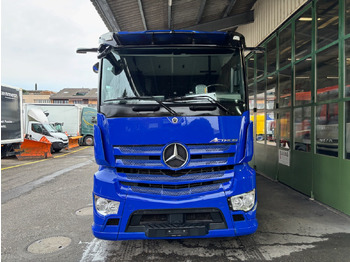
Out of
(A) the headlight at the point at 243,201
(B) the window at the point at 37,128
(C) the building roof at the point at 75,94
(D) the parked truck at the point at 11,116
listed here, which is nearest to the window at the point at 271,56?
(A) the headlight at the point at 243,201

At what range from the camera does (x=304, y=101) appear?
222 inches

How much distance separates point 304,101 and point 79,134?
1875cm

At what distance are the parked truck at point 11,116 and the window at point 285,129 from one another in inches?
444

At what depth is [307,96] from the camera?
18.1 feet

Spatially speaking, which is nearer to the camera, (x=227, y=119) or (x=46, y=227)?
(x=227, y=119)

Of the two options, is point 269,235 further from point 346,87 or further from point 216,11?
point 216,11

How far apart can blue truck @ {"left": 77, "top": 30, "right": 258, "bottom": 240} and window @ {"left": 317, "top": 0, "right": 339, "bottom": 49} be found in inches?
104

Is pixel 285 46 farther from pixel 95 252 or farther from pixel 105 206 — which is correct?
pixel 95 252

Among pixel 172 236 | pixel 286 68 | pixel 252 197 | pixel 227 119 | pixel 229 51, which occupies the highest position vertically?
pixel 286 68

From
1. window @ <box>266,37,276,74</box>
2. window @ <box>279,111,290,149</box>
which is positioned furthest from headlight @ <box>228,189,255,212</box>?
window @ <box>266,37,276,74</box>

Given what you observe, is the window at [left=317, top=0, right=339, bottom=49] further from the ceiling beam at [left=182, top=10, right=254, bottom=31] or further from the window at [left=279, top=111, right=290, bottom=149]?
the ceiling beam at [left=182, top=10, right=254, bottom=31]

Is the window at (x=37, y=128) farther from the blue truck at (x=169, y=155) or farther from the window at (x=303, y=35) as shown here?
the window at (x=303, y=35)

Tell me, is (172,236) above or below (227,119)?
below

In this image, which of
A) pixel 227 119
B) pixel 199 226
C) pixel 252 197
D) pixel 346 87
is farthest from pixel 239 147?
pixel 346 87
